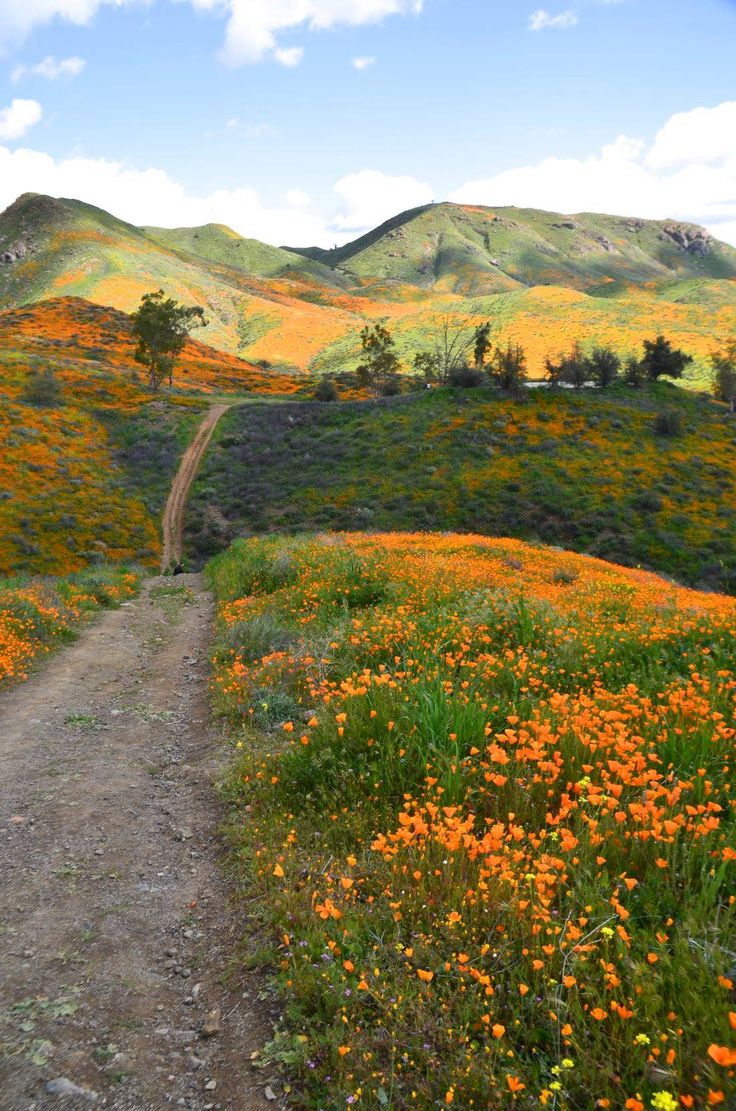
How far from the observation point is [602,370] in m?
47.0

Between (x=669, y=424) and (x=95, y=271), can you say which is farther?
(x=95, y=271)

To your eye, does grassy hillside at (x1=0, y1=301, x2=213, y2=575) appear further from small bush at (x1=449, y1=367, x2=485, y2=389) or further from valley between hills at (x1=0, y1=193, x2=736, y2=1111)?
small bush at (x1=449, y1=367, x2=485, y2=389)

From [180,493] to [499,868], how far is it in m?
35.9

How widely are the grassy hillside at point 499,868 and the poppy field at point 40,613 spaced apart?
4725 mm

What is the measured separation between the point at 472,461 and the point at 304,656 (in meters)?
31.2

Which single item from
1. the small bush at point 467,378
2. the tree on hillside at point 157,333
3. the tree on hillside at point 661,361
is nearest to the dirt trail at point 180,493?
the tree on hillside at point 157,333

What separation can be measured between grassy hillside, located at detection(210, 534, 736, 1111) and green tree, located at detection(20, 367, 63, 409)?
4296 centimetres

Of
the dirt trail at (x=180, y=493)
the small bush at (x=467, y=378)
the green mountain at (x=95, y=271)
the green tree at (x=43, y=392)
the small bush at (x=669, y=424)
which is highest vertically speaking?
the green mountain at (x=95, y=271)

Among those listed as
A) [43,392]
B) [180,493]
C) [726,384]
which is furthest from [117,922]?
[726,384]

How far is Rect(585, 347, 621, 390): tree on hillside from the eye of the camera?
46.9 metres

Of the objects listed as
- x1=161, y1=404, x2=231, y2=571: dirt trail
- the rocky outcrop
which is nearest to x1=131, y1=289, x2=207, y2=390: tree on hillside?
x1=161, y1=404, x2=231, y2=571: dirt trail

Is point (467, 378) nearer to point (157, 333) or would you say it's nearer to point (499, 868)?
point (157, 333)

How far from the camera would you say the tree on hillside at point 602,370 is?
154ft

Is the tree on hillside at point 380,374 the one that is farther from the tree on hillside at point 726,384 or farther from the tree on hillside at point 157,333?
the tree on hillside at point 726,384
